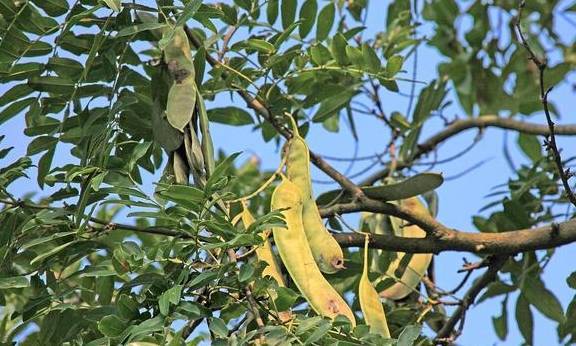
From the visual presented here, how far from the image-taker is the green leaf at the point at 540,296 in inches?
75.9

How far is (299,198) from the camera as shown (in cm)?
140

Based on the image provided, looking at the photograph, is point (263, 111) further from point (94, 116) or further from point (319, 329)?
point (319, 329)

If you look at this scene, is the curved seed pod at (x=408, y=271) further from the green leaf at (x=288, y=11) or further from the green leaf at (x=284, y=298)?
the green leaf at (x=284, y=298)

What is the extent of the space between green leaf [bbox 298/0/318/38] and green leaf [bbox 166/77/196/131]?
1.53ft

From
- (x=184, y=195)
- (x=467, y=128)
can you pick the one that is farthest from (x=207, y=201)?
(x=467, y=128)

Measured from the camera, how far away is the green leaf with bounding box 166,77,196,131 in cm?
134

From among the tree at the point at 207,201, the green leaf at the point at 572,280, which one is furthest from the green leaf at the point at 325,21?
the green leaf at the point at 572,280

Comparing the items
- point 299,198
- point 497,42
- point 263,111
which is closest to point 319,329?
point 299,198

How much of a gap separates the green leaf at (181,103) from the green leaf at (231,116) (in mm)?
521

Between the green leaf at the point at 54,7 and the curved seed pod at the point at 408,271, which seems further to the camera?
the curved seed pod at the point at 408,271

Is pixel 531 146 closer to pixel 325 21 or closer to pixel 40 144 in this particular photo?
pixel 325 21

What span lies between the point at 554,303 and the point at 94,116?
863 millimetres

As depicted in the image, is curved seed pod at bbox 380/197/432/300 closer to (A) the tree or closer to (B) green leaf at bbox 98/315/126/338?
(A) the tree

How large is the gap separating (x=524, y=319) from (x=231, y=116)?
596mm
